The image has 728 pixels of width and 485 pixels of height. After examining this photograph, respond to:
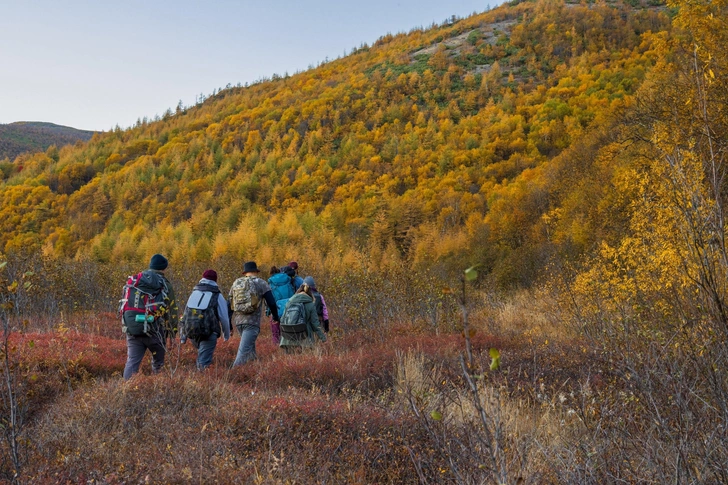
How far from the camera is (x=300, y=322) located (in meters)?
7.46

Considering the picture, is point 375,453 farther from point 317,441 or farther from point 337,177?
point 337,177

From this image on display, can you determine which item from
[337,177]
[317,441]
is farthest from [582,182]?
[337,177]

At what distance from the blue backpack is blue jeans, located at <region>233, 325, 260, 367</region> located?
3.50 feet

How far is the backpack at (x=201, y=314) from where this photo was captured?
246 inches

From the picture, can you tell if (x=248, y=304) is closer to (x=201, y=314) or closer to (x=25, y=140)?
(x=201, y=314)

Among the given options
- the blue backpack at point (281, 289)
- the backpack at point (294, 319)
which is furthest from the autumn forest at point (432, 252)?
the blue backpack at point (281, 289)

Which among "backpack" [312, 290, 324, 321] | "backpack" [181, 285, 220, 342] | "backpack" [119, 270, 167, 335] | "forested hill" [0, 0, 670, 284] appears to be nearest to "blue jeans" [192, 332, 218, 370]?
"backpack" [181, 285, 220, 342]

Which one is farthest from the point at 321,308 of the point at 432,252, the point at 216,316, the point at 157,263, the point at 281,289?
the point at 432,252

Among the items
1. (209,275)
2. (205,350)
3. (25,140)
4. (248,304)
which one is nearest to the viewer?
(209,275)

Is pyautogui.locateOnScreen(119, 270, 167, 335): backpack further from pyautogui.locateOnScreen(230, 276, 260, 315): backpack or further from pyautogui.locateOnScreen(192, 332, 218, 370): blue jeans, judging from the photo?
pyautogui.locateOnScreen(230, 276, 260, 315): backpack

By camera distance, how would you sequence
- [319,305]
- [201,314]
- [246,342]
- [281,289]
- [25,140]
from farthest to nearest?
[25,140] < [319,305] < [281,289] < [246,342] < [201,314]

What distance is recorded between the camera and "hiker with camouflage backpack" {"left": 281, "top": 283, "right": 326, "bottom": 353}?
7453mm

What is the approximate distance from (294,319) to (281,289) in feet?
3.48

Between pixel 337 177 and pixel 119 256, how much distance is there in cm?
1737
